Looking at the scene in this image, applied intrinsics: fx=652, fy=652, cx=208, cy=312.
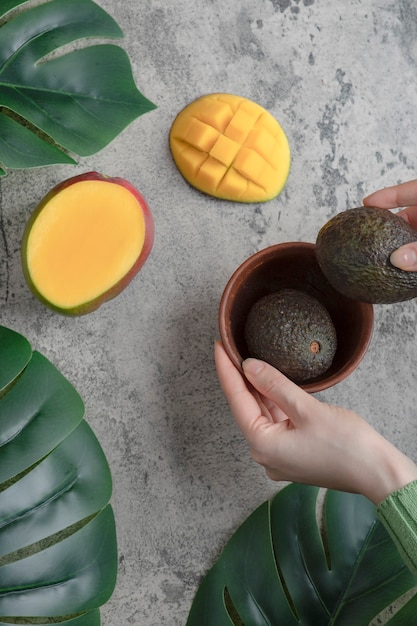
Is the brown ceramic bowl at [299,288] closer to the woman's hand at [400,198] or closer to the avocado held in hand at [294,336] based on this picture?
the avocado held in hand at [294,336]

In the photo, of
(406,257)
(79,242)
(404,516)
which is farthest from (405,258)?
(79,242)

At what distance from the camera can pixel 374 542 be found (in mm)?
1021

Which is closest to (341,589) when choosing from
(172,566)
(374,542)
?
(374,542)

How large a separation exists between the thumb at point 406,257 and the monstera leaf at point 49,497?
490mm

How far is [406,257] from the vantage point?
0.78m

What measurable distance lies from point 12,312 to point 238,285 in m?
0.38

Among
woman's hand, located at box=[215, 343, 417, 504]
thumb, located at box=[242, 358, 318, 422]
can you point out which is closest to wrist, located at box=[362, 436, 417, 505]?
woman's hand, located at box=[215, 343, 417, 504]

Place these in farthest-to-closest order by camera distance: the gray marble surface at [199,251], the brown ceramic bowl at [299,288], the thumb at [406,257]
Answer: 1. the gray marble surface at [199,251]
2. the brown ceramic bowl at [299,288]
3. the thumb at [406,257]

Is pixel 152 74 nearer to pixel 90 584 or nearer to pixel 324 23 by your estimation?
pixel 324 23

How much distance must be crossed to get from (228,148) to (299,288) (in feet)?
0.86

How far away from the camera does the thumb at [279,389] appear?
33.0 inches

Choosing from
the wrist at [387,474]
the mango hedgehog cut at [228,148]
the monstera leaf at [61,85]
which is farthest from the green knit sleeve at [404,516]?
the monstera leaf at [61,85]

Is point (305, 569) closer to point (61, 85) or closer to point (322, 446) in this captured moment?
point (322, 446)

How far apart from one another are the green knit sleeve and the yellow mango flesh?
1.60 feet
